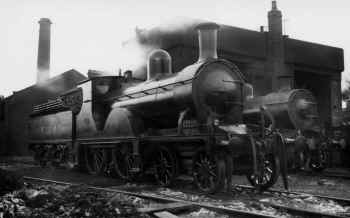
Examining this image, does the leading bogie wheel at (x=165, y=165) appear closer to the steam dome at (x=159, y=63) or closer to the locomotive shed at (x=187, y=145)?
the locomotive shed at (x=187, y=145)

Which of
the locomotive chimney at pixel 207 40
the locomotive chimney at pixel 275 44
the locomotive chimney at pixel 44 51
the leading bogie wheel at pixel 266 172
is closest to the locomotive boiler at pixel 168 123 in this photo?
the locomotive chimney at pixel 207 40

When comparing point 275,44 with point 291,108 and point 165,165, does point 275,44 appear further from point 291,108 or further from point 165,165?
point 165,165

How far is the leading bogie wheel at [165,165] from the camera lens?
26.6 feet

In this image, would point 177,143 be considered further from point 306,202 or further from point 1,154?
point 1,154

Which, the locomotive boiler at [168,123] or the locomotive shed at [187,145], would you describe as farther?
the locomotive boiler at [168,123]

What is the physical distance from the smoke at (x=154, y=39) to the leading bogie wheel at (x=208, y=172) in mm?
11438

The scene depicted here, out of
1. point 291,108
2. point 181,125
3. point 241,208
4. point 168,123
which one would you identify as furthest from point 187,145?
point 291,108

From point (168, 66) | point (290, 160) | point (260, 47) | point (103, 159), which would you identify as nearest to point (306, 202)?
point (290, 160)

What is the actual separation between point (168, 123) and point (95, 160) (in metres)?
3.23

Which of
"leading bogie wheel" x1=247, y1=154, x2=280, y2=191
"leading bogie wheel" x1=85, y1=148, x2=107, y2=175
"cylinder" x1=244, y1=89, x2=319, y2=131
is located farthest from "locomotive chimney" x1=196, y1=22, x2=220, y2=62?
"leading bogie wheel" x1=85, y1=148, x2=107, y2=175

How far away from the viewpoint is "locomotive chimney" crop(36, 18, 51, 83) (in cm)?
2933

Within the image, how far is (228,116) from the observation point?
8.30 metres

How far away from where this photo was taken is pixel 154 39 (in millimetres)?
19516

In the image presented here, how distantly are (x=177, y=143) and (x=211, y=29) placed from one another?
2.70 m
